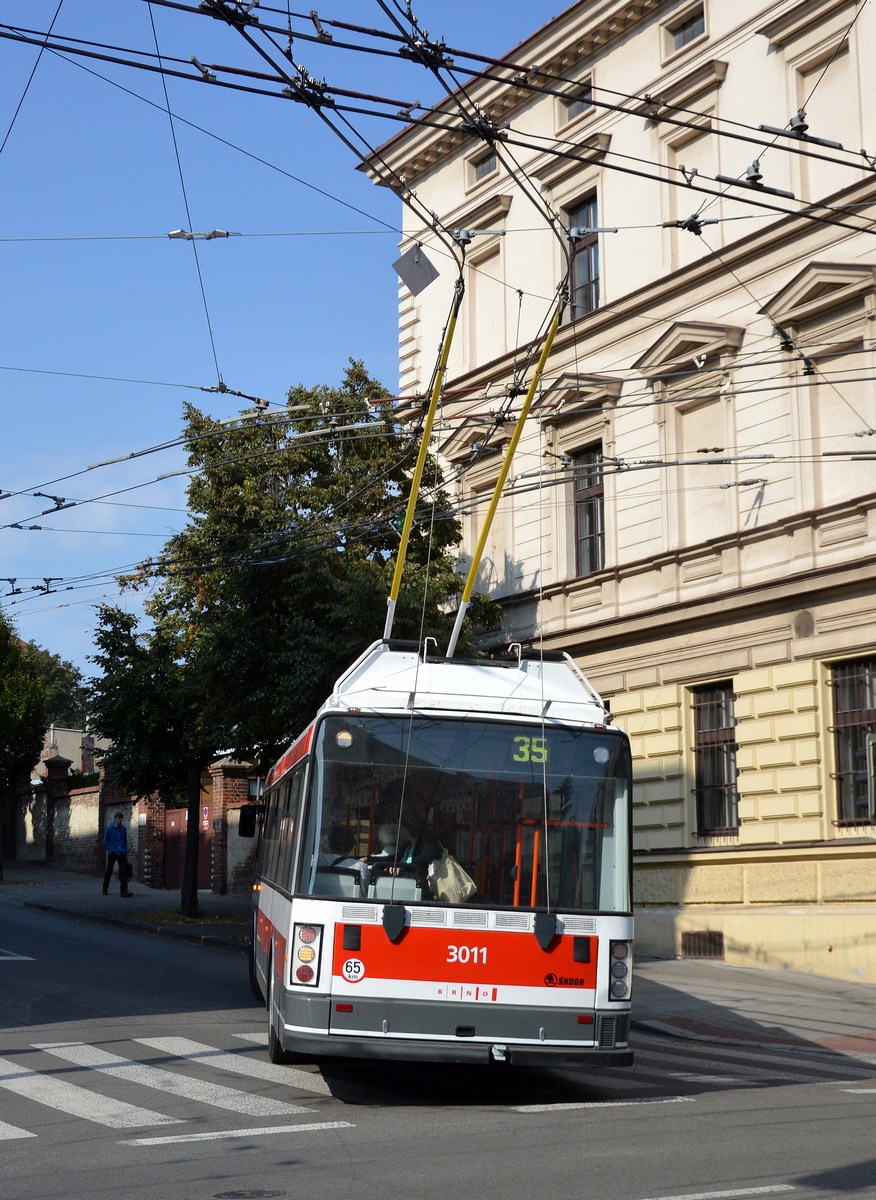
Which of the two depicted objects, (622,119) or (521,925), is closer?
(521,925)

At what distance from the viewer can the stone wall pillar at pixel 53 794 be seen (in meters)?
44.0

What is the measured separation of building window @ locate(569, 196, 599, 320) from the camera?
24891mm

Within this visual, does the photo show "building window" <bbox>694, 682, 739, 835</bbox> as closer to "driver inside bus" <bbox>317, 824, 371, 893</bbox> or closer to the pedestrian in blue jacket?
"driver inside bus" <bbox>317, 824, 371, 893</bbox>

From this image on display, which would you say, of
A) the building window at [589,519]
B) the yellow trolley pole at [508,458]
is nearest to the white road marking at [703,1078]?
the yellow trolley pole at [508,458]

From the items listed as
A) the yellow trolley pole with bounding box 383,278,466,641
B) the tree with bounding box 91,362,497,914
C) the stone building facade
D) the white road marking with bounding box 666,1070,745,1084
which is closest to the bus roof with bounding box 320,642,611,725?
the yellow trolley pole with bounding box 383,278,466,641

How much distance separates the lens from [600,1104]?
10.0m

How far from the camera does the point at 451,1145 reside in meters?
8.23

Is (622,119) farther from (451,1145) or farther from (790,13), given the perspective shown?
(451,1145)

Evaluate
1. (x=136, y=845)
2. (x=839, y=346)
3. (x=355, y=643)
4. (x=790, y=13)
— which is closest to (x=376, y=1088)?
(x=355, y=643)

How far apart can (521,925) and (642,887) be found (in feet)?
43.1

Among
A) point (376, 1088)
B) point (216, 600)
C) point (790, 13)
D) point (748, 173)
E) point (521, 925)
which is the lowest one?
point (376, 1088)

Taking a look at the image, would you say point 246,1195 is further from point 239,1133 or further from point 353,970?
point 353,970

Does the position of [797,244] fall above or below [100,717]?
above

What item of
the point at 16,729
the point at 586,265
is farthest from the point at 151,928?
the point at 16,729
